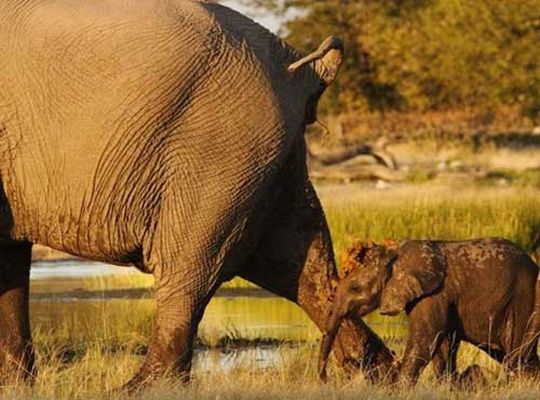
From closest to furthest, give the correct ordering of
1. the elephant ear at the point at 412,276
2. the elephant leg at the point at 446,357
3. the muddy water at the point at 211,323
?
1. the elephant ear at the point at 412,276
2. the elephant leg at the point at 446,357
3. the muddy water at the point at 211,323

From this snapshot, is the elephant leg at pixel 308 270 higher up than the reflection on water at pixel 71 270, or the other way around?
the reflection on water at pixel 71 270

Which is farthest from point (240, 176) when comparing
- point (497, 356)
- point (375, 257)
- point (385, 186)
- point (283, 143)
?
point (385, 186)

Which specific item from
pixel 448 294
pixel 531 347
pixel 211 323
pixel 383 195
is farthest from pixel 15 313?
pixel 383 195

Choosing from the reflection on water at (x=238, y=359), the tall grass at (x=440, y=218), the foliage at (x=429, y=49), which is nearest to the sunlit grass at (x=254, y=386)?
the reflection on water at (x=238, y=359)

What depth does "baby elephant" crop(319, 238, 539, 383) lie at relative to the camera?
9.61m

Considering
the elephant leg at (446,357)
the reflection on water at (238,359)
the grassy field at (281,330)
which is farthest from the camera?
the reflection on water at (238,359)

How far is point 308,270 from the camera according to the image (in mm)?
9742

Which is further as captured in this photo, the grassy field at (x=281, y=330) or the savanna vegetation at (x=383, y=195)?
the savanna vegetation at (x=383, y=195)

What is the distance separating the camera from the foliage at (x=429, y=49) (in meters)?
38.8

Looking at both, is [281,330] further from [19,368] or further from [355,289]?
[19,368]

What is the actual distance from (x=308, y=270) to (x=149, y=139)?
1.28 metres

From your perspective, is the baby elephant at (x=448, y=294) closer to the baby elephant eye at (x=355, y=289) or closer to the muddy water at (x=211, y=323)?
the baby elephant eye at (x=355, y=289)

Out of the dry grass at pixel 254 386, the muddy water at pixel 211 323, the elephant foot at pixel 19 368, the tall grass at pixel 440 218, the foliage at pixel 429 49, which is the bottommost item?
the dry grass at pixel 254 386

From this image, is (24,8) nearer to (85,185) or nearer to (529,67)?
(85,185)
